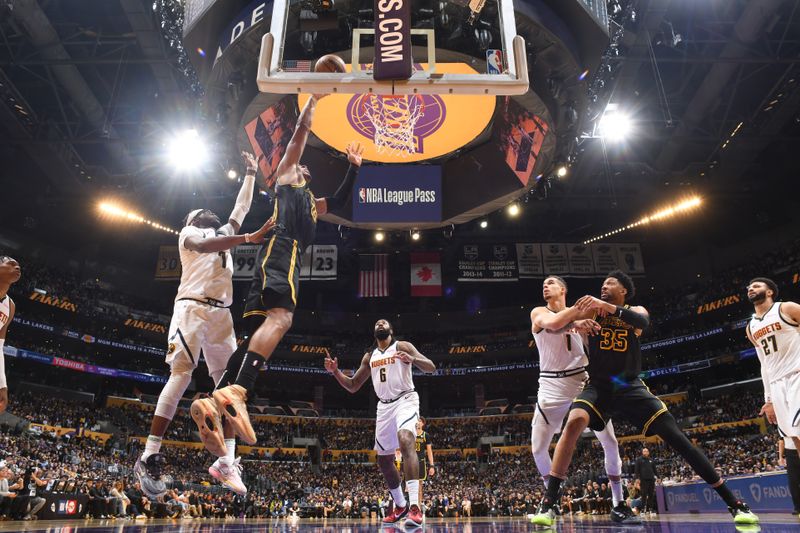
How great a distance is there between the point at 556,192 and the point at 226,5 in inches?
789

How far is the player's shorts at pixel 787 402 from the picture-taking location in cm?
541

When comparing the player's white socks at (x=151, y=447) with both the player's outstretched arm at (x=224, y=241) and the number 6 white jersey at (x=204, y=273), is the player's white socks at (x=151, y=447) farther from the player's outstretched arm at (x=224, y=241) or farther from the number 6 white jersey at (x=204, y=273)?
the player's outstretched arm at (x=224, y=241)

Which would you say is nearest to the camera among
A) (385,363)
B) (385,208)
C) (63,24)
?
(385,363)

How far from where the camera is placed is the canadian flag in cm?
2694

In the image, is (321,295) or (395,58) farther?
(321,295)

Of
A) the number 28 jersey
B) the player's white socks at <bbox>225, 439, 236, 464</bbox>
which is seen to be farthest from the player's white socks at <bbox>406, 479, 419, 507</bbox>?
the number 28 jersey

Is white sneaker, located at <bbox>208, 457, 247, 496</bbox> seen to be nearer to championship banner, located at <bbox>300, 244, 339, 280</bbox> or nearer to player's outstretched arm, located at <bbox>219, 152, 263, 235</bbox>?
player's outstretched arm, located at <bbox>219, 152, 263, 235</bbox>

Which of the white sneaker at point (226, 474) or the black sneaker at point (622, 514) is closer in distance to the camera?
the white sneaker at point (226, 474)

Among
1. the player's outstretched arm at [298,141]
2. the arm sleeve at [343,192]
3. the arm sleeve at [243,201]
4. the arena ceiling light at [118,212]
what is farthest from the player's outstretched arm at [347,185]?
the arena ceiling light at [118,212]

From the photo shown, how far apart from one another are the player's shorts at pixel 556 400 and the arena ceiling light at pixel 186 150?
610 inches

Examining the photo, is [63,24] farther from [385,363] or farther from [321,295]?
[321,295]

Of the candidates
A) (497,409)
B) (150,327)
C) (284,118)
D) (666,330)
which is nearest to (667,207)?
(666,330)

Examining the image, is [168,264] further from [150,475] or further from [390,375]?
[150,475]

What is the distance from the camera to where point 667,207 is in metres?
25.0
